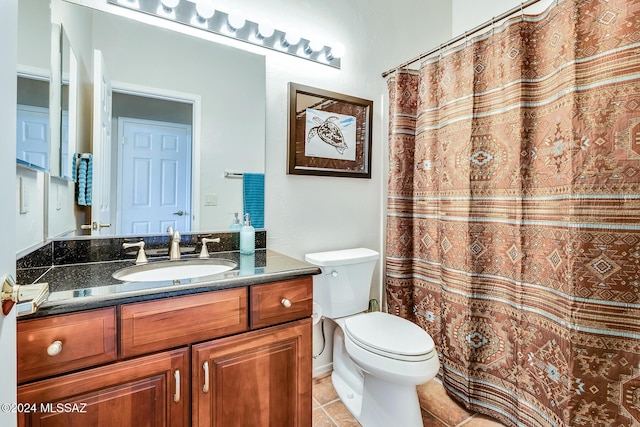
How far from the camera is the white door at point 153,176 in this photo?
1340 mm

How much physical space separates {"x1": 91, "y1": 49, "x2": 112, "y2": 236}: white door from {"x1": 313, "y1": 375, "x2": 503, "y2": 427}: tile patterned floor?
1.37 meters

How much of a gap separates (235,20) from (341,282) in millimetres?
1455

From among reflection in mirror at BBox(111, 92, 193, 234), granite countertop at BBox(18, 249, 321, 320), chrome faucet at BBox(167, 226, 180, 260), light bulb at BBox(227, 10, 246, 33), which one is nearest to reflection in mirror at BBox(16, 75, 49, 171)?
reflection in mirror at BBox(111, 92, 193, 234)

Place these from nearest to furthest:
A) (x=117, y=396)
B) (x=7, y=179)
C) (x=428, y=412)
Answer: (x=7, y=179) → (x=117, y=396) → (x=428, y=412)

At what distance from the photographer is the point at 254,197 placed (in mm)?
1603

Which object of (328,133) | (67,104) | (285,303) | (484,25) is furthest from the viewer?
(328,133)

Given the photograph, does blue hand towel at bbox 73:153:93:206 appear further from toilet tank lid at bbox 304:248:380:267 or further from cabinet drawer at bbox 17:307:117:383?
toilet tank lid at bbox 304:248:380:267

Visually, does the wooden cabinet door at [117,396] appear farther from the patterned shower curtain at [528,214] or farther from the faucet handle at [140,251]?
the patterned shower curtain at [528,214]

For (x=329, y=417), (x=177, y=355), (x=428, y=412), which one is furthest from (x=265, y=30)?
(x=428, y=412)

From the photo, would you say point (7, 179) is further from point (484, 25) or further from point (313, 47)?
A: point (484, 25)

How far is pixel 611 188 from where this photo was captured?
43.2 inches

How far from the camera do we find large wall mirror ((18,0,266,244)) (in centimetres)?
124

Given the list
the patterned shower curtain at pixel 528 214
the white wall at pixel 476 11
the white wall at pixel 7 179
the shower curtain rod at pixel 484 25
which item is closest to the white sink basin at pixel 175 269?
the white wall at pixel 7 179

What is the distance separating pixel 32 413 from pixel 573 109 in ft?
6.51
